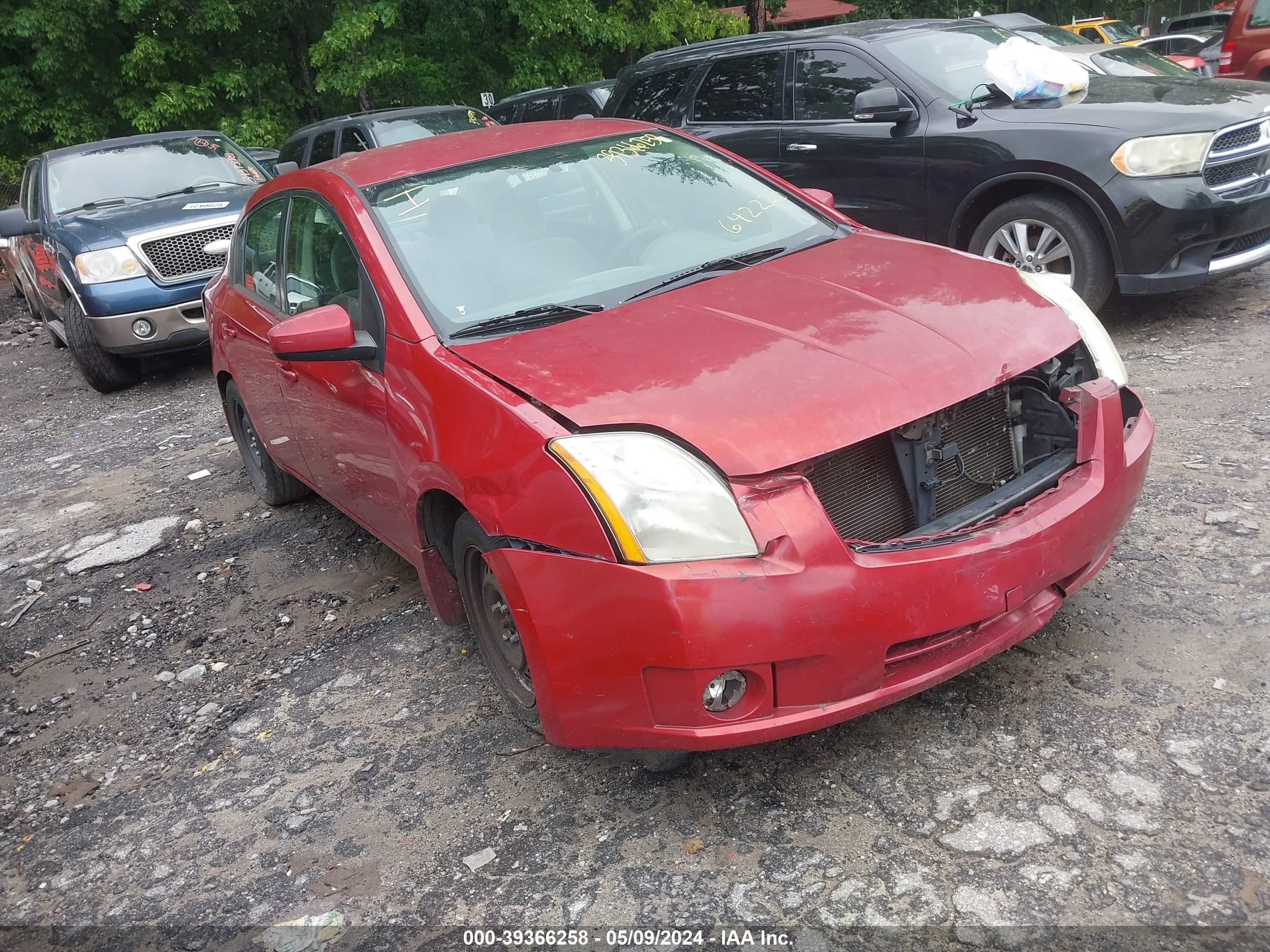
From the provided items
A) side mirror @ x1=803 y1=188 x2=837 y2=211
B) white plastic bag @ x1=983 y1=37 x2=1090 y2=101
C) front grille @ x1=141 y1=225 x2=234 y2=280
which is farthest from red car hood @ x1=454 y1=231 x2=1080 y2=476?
front grille @ x1=141 y1=225 x2=234 y2=280

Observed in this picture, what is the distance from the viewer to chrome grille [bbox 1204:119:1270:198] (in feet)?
18.2

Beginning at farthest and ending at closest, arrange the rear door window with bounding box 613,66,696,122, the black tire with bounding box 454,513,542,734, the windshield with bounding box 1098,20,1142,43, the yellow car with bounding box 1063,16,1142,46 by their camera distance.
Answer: the windshield with bounding box 1098,20,1142,43 → the yellow car with bounding box 1063,16,1142,46 → the rear door window with bounding box 613,66,696,122 → the black tire with bounding box 454,513,542,734

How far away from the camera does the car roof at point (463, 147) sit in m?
3.88

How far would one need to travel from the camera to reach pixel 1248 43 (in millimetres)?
12047

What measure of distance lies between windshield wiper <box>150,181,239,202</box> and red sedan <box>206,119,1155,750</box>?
5682 mm

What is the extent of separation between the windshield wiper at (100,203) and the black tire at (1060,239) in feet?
22.3

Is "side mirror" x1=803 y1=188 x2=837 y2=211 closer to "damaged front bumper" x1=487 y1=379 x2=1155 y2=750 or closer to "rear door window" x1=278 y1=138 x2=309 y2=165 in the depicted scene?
"damaged front bumper" x1=487 y1=379 x2=1155 y2=750

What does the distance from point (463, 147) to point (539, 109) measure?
8841mm

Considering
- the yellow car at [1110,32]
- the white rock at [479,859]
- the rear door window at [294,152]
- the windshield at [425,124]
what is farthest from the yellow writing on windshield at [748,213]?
the yellow car at [1110,32]

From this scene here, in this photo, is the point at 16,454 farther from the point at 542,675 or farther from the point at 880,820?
the point at 880,820

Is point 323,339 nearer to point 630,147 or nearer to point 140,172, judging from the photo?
point 630,147

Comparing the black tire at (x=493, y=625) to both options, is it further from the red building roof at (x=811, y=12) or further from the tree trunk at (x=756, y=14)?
the red building roof at (x=811, y=12)

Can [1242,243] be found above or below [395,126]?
below

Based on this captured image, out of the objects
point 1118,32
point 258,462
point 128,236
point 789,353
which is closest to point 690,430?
point 789,353
